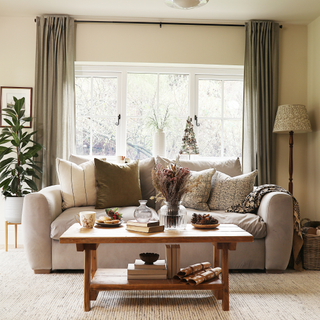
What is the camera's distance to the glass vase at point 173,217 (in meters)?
2.12

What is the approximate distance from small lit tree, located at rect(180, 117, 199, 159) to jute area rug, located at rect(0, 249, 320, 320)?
157 cm

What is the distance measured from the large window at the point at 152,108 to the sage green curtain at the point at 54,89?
0.27 meters

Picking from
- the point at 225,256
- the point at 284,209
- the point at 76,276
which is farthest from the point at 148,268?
the point at 284,209

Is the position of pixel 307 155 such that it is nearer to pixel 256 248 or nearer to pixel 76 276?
pixel 256 248

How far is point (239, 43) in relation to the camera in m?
4.04

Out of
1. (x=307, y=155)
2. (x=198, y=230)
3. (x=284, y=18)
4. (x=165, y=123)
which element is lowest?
(x=198, y=230)

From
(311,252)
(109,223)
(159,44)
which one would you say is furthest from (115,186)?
(159,44)

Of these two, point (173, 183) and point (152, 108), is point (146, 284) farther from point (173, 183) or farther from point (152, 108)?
point (152, 108)

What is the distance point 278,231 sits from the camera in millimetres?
2695

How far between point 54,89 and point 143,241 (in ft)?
8.47

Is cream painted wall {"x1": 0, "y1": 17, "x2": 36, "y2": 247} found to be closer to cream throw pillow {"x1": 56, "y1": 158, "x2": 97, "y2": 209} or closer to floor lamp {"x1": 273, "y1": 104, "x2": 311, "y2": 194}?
cream throw pillow {"x1": 56, "y1": 158, "x2": 97, "y2": 209}

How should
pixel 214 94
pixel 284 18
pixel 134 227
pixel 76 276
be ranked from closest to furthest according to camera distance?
pixel 134 227, pixel 76 276, pixel 284 18, pixel 214 94

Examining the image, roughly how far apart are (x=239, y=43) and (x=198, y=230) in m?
2.81

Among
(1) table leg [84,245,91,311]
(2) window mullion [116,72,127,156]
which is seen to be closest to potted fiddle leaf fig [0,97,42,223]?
(2) window mullion [116,72,127,156]
